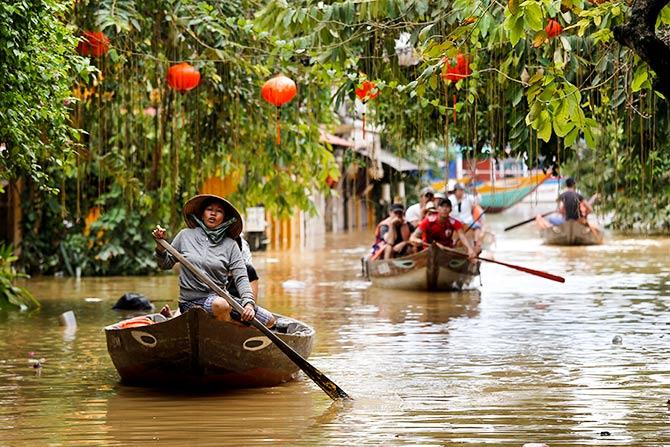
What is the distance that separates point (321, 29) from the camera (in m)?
13.1

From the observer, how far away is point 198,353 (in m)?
11.3

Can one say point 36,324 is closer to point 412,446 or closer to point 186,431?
point 186,431

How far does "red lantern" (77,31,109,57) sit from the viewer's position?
15953mm

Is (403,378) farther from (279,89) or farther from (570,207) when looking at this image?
(570,207)

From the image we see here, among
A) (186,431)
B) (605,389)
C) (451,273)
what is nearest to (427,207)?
(451,273)

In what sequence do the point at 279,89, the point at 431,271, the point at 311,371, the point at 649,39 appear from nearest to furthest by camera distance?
1. the point at 649,39
2. the point at 311,371
3. the point at 279,89
4. the point at 431,271

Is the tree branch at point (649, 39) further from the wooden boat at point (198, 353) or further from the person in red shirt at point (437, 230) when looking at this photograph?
the person in red shirt at point (437, 230)

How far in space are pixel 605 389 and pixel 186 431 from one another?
353 centimetres

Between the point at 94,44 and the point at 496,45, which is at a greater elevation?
the point at 94,44

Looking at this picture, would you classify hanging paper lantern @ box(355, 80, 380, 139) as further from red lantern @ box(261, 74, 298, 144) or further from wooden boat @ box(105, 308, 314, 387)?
wooden boat @ box(105, 308, 314, 387)

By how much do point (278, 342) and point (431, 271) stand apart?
10.8 metres

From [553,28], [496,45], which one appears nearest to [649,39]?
[496,45]

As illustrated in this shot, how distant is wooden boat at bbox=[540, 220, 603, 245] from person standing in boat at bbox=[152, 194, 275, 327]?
81.2 ft

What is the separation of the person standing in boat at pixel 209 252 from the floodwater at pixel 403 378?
75cm
